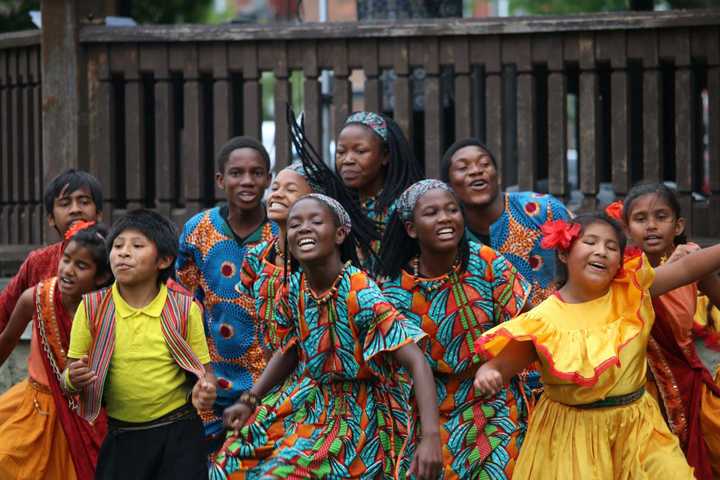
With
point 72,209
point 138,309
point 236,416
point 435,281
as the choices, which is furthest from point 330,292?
point 72,209

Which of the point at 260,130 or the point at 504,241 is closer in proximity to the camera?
the point at 504,241

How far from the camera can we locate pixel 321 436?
5.89 meters

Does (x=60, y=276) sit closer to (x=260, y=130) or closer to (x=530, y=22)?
(x=260, y=130)

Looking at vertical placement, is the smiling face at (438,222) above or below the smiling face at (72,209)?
below

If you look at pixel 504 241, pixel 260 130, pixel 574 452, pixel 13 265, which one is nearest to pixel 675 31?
pixel 504 241

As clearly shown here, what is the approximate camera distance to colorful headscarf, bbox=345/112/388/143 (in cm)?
705

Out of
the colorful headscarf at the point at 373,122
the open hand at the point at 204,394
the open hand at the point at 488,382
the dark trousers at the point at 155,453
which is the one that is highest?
the colorful headscarf at the point at 373,122

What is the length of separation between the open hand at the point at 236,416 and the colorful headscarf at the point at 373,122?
1.79 meters

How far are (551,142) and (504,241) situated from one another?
1.35 m

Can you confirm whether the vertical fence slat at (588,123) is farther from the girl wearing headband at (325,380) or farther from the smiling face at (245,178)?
the girl wearing headband at (325,380)

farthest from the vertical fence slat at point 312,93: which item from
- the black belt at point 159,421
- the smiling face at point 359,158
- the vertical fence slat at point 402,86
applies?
the black belt at point 159,421

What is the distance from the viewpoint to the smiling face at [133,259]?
618cm

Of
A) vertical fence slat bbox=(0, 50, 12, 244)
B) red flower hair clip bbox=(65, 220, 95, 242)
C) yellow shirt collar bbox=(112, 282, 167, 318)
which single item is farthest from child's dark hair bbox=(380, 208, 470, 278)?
vertical fence slat bbox=(0, 50, 12, 244)

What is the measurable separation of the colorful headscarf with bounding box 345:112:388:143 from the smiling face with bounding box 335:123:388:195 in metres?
0.03
